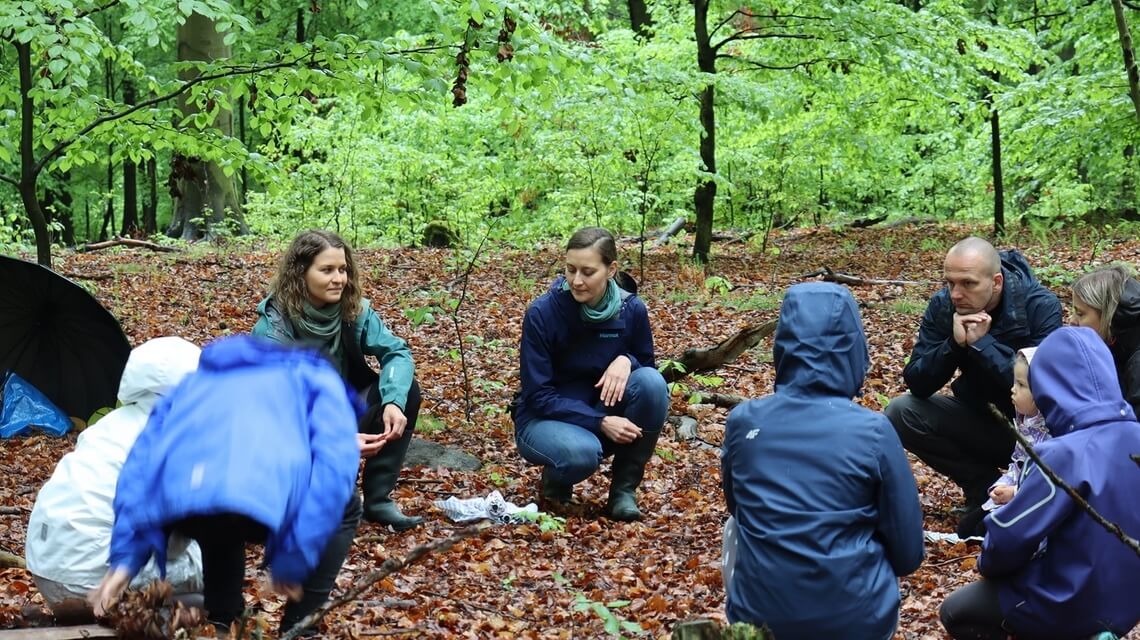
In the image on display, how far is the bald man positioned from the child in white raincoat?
138 inches

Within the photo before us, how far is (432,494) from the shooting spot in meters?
5.77

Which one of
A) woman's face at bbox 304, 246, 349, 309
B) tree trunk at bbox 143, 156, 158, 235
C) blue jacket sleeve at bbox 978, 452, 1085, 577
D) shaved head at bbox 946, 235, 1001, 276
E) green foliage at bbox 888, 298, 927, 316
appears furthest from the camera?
tree trunk at bbox 143, 156, 158, 235

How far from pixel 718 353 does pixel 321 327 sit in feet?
12.3

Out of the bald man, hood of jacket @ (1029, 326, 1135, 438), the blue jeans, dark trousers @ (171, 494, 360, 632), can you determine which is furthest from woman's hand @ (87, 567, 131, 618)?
the bald man

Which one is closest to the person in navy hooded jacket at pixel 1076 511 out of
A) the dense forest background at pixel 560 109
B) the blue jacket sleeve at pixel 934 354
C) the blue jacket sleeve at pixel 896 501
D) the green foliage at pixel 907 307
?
the blue jacket sleeve at pixel 896 501

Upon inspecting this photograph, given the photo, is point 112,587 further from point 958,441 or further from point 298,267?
point 958,441

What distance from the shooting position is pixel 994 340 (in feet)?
16.2

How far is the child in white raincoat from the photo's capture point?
291 centimetres

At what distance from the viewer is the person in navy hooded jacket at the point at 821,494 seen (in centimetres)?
284

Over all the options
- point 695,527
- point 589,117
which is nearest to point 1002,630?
point 695,527

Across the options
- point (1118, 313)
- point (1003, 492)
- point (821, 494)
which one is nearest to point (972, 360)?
point (1118, 313)

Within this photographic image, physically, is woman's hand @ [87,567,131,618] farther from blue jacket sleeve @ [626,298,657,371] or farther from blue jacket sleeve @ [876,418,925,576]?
blue jacket sleeve @ [626,298,657,371]

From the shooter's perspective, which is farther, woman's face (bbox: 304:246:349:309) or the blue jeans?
the blue jeans

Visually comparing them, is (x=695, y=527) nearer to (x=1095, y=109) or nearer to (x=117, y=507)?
(x=117, y=507)
